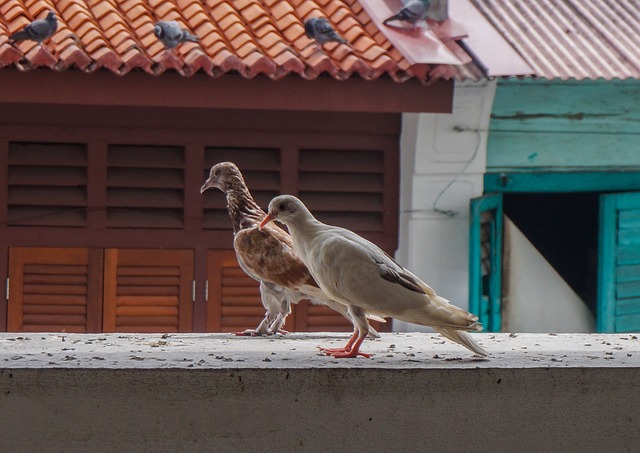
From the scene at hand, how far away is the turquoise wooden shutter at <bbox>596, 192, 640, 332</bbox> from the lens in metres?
8.27

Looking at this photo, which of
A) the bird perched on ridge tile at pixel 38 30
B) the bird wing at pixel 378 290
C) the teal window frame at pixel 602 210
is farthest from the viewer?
the teal window frame at pixel 602 210

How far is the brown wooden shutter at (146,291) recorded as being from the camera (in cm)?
768

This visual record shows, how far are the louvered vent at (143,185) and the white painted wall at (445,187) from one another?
1378 mm

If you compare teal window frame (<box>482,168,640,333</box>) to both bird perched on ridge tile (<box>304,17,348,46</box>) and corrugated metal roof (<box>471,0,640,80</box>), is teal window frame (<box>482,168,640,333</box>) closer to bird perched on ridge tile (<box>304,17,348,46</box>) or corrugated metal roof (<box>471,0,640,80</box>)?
corrugated metal roof (<box>471,0,640,80</box>)

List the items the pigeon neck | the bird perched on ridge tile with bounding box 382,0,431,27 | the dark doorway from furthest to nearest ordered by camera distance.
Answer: the dark doorway → the bird perched on ridge tile with bounding box 382,0,431,27 → the pigeon neck

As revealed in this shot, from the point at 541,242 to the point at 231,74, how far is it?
4.68 metres

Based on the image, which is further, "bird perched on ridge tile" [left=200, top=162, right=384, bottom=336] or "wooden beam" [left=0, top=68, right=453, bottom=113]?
"wooden beam" [left=0, top=68, right=453, bottom=113]

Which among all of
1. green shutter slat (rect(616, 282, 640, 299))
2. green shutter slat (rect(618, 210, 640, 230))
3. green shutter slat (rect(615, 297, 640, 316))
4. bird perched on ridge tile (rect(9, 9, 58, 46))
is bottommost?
green shutter slat (rect(615, 297, 640, 316))

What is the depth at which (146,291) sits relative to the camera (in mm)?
7691

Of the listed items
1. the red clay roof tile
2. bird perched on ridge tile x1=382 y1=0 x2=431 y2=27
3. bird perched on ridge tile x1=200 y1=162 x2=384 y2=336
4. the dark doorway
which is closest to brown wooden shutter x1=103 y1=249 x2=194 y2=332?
the red clay roof tile

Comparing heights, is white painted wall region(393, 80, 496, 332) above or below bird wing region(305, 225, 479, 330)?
above

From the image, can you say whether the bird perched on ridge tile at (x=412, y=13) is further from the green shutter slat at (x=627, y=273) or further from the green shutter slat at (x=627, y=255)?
the green shutter slat at (x=627, y=273)

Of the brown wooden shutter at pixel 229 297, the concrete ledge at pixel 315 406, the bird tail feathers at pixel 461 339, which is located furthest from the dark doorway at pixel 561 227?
the concrete ledge at pixel 315 406

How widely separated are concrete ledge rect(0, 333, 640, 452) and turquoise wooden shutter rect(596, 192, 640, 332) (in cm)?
437
